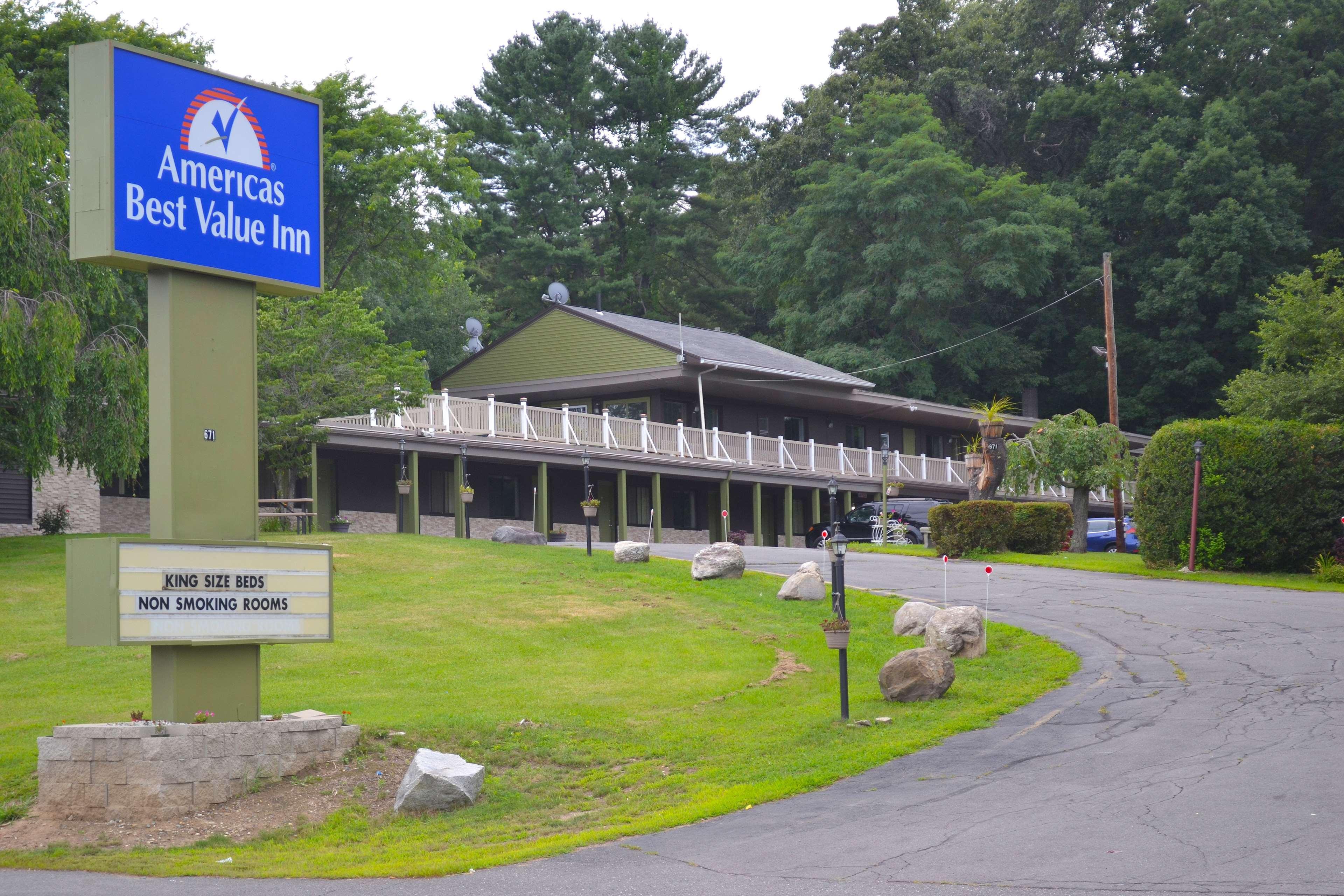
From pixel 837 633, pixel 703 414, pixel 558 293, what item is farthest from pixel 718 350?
pixel 837 633

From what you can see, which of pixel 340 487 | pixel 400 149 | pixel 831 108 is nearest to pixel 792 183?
pixel 831 108

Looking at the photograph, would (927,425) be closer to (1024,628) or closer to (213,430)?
(1024,628)

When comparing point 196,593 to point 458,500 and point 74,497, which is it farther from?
point 458,500

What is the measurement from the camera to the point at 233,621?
1173 centimetres

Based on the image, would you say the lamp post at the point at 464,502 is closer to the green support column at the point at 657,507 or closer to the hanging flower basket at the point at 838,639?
the green support column at the point at 657,507

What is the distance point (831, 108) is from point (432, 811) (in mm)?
57201

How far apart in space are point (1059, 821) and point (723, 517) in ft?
92.8

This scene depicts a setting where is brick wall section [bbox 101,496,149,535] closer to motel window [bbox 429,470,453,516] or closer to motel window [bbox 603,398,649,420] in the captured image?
motel window [bbox 429,470,453,516]

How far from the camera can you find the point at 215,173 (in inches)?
475

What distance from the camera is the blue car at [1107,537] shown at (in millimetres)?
36406

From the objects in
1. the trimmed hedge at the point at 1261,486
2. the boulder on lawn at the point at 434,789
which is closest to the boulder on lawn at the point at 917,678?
the boulder on lawn at the point at 434,789

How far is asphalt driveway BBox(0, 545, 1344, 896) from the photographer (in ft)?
26.9

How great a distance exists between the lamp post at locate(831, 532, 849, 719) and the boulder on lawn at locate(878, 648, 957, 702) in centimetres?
48

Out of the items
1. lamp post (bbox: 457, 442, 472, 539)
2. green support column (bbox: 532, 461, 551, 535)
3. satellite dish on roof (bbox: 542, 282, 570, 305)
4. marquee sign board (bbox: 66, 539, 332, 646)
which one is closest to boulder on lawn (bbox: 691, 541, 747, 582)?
lamp post (bbox: 457, 442, 472, 539)
